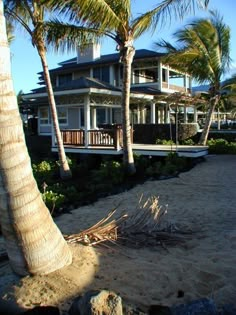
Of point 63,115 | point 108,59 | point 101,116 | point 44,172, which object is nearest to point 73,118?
point 63,115

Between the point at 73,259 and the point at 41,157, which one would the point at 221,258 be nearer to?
the point at 73,259

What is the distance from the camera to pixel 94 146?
21.0 meters

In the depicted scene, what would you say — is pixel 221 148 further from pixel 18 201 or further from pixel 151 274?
pixel 18 201

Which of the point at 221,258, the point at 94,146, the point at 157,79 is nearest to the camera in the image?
the point at 221,258

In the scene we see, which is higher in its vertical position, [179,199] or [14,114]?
[14,114]

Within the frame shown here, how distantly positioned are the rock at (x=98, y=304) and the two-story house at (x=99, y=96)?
14734mm

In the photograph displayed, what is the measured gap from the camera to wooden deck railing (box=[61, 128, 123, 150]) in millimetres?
19562

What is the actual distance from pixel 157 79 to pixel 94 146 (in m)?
12.8

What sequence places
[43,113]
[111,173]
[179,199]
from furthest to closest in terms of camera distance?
[43,113]
[111,173]
[179,199]

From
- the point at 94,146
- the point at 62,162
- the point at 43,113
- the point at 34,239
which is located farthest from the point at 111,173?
the point at 43,113

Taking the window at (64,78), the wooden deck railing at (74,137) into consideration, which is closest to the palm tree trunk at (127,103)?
the wooden deck railing at (74,137)

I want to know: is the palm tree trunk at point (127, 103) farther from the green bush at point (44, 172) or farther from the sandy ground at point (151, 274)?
the sandy ground at point (151, 274)

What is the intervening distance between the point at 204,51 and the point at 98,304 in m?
18.7

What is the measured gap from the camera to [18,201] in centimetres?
486
